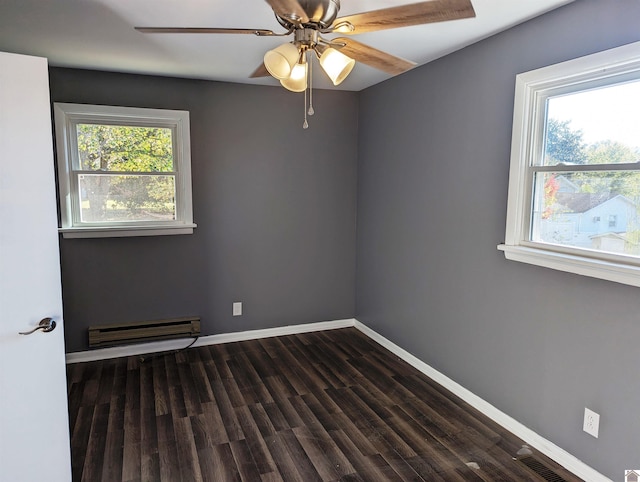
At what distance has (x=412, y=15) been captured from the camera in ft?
4.75

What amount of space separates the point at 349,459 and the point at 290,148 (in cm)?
268

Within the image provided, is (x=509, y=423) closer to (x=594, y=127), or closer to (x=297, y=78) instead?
(x=594, y=127)

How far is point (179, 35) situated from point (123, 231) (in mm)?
1679

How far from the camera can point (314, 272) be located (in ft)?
13.8

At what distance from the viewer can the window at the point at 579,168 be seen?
1.92 m

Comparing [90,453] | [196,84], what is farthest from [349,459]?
[196,84]

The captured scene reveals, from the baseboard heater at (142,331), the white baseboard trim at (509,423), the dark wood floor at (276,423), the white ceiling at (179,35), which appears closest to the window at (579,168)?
the white ceiling at (179,35)

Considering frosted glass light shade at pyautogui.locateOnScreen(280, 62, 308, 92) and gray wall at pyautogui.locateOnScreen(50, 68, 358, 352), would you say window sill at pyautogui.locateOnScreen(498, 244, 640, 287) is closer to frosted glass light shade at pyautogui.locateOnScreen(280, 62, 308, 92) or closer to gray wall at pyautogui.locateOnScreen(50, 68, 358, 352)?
frosted glass light shade at pyautogui.locateOnScreen(280, 62, 308, 92)

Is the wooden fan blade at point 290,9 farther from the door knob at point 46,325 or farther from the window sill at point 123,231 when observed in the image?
the window sill at point 123,231

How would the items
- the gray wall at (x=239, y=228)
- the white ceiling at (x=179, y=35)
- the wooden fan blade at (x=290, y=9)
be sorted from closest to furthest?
the wooden fan blade at (x=290, y=9) < the white ceiling at (x=179, y=35) < the gray wall at (x=239, y=228)

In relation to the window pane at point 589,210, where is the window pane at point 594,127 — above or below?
above

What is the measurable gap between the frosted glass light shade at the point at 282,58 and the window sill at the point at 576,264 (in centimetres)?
162

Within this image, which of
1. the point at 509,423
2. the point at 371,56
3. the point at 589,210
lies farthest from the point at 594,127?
the point at 509,423

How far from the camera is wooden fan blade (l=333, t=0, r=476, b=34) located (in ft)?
4.47
